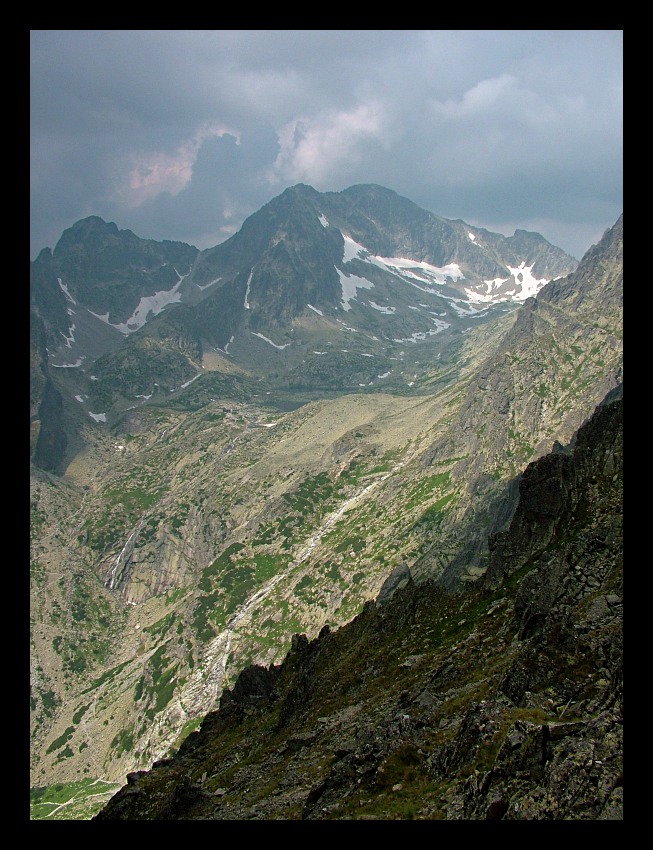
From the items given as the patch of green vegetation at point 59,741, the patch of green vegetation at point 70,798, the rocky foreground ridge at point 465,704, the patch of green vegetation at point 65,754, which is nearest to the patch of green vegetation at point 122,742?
the patch of green vegetation at point 70,798

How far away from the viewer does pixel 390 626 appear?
62906 mm

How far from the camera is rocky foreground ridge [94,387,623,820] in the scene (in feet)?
60.3

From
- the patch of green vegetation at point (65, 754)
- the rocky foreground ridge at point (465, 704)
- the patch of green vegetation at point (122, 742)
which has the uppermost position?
the rocky foreground ridge at point (465, 704)

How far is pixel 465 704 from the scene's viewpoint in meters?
30.2

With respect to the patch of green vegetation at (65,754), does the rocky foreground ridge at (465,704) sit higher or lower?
higher

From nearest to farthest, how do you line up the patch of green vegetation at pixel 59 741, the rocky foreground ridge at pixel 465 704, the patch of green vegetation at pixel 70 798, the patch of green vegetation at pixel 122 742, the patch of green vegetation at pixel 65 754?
1. the rocky foreground ridge at pixel 465 704
2. the patch of green vegetation at pixel 70 798
3. the patch of green vegetation at pixel 122 742
4. the patch of green vegetation at pixel 65 754
5. the patch of green vegetation at pixel 59 741

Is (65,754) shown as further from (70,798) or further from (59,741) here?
(70,798)

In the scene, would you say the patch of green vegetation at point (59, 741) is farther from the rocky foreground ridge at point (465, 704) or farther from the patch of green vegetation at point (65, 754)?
the rocky foreground ridge at point (465, 704)

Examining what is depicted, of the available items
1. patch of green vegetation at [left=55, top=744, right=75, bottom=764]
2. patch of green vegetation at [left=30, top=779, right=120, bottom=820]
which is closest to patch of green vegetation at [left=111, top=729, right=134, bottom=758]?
patch of green vegetation at [left=30, top=779, right=120, bottom=820]

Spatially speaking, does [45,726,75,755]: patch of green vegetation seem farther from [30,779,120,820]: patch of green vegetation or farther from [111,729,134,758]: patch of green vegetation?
[111,729,134,758]: patch of green vegetation

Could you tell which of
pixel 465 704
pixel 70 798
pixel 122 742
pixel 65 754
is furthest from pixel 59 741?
pixel 465 704

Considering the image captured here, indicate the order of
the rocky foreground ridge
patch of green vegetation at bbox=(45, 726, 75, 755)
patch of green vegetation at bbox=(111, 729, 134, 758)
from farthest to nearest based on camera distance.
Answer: patch of green vegetation at bbox=(45, 726, 75, 755) < patch of green vegetation at bbox=(111, 729, 134, 758) < the rocky foreground ridge

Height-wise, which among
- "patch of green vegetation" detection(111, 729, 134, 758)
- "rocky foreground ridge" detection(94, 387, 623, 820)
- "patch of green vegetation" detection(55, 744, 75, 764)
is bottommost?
"patch of green vegetation" detection(55, 744, 75, 764)

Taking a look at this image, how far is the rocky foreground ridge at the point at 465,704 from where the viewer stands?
60.3ft
